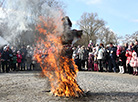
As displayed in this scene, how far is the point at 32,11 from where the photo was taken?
660 centimetres

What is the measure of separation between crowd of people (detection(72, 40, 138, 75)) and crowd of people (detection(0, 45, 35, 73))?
399 cm

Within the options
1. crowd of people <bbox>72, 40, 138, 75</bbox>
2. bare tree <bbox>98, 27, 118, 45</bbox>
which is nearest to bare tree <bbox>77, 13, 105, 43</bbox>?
bare tree <bbox>98, 27, 118, 45</bbox>

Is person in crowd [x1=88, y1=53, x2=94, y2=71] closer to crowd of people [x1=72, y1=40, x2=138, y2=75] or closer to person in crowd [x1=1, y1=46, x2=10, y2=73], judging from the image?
crowd of people [x1=72, y1=40, x2=138, y2=75]

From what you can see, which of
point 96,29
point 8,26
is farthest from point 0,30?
point 96,29

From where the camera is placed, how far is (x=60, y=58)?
225 inches

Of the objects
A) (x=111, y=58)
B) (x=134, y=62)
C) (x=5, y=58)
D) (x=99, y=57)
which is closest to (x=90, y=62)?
(x=99, y=57)

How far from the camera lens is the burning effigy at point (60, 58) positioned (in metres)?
5.57

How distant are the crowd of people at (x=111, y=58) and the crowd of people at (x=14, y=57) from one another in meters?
3.99

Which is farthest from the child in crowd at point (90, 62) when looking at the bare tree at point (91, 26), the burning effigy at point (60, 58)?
the bare tree at point (91, 26)

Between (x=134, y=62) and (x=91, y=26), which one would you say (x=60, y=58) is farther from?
(x=91, y=26)

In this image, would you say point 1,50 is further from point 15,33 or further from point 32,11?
point 32,11

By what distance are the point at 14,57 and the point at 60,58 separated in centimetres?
1036

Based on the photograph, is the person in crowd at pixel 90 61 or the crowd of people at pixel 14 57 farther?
the person in crowd at pixel 90 61

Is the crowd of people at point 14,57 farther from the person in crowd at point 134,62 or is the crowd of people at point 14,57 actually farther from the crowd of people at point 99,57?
the person in crowd at point 134,62
